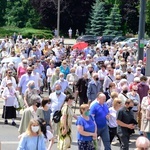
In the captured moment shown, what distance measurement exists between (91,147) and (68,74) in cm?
963

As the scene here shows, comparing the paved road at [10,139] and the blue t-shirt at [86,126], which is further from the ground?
the blue t-shirt at [86,126]

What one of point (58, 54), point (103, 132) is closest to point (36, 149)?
point (103, 132)

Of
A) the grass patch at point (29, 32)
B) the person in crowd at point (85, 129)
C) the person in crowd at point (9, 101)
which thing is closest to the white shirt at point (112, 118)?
the person in crowd at point (85, 129)

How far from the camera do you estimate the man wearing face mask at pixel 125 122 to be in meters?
13.2

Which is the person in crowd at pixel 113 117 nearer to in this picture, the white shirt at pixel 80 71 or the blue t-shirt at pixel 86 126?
the blue t-shirt at pixel 86 126

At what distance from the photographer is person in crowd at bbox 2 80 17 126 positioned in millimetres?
17703

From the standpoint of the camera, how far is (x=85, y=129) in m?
12.2

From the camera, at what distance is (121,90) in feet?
58.1

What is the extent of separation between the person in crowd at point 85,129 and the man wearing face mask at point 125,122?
3.80ft

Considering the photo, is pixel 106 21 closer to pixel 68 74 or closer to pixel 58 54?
pixel 58 54

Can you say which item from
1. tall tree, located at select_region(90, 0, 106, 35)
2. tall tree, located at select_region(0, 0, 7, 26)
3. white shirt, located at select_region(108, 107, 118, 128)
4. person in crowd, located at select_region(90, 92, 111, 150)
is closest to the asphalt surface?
white shirt, located at select_region(108, 107, 118, 128)

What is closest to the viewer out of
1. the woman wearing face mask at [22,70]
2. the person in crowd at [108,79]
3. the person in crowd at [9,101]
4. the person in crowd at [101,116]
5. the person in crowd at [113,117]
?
the person in crowd at [101,116]

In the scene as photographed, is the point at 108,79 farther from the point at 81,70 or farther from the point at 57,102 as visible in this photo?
the point at 57,102

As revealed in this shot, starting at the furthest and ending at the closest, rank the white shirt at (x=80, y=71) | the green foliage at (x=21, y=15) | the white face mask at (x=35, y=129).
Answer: the green foliage at (x=21, y=15), the white shirt at (x=80, y=71), the white face mask at (x=35, y=129)
